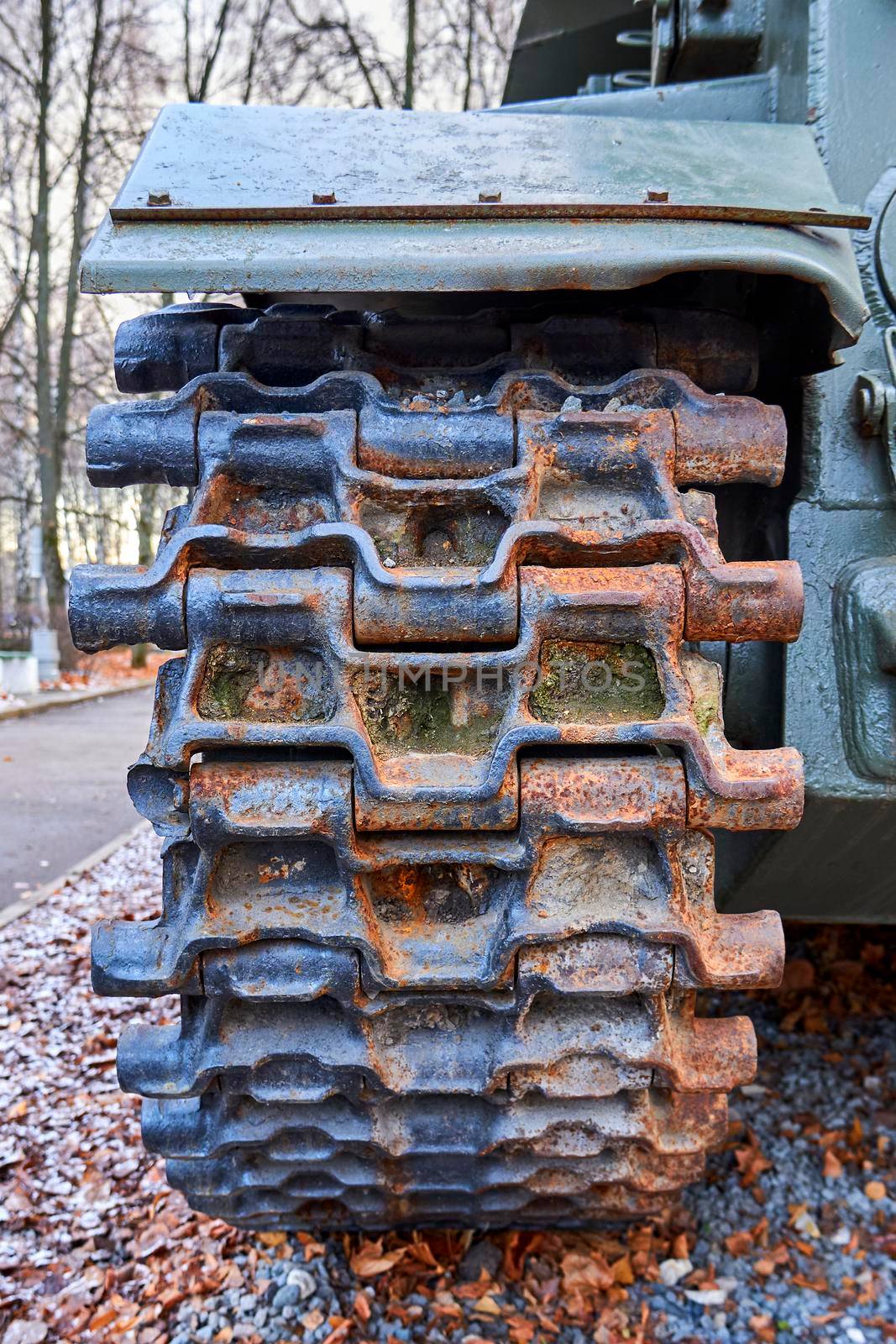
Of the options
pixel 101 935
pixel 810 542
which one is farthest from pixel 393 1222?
pixel 810 542

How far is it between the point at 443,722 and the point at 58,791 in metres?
6.49

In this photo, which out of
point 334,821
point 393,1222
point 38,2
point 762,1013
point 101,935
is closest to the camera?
point 334,821

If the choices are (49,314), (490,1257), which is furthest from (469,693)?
(49,314)

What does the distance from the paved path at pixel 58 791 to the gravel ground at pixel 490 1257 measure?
2.48 meters

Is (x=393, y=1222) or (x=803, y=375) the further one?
(x=393, y=1222)

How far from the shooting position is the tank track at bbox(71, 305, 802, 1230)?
49.7 inches

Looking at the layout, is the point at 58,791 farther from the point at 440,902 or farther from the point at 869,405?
the point at 869,405

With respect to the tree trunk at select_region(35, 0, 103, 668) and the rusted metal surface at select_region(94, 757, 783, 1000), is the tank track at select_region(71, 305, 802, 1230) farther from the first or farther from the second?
the tree trunk at select_region(35, 0, 103, 668)

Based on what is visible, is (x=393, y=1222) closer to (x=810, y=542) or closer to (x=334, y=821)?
(x=334, y=821)

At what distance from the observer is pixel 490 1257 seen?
6.76 feet

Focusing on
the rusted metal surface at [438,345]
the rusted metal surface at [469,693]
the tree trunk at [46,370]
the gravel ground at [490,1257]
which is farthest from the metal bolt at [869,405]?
the tree trunk at [46,370]

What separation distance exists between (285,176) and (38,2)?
15.3 m

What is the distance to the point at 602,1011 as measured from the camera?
1.43 meters

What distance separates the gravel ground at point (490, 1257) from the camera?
76.0 inches
